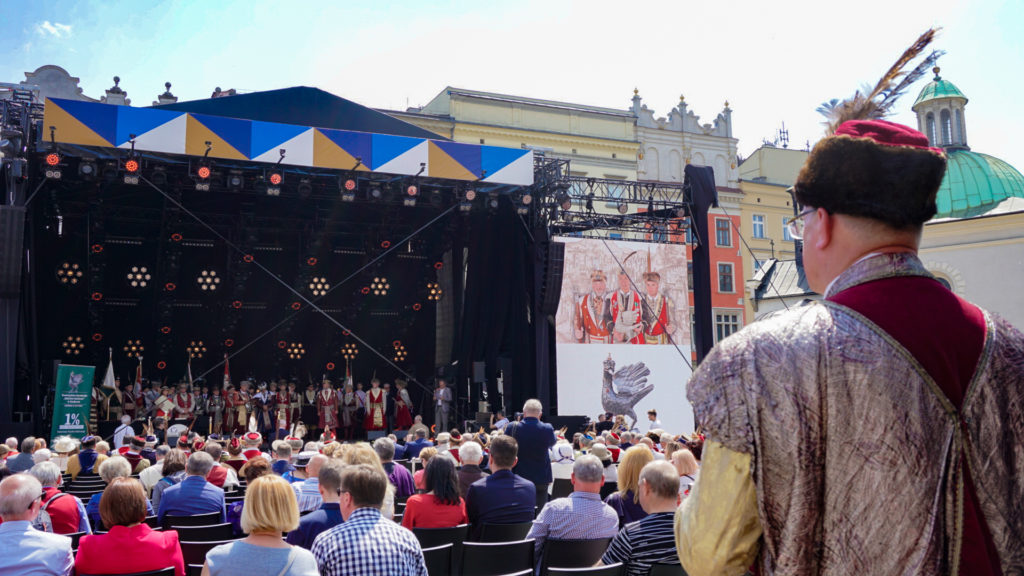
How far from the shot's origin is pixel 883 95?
176cm

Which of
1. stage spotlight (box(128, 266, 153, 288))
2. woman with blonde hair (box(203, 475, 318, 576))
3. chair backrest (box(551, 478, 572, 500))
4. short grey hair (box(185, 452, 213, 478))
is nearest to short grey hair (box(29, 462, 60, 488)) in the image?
short grey hair (box(185, 452, 213, 478))

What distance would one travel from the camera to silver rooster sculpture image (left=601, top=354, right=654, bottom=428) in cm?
1650

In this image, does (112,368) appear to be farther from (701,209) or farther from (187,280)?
(701,209)

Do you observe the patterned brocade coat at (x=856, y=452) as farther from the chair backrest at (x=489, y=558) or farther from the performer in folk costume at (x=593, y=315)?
the performer in folk costume at (x=593, y=315)

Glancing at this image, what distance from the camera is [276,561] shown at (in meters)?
3.05

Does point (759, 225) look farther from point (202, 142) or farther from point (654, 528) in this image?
point (654, 528)

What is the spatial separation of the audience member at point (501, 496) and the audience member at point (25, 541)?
8.53ft

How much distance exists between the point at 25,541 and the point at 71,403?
1152cm

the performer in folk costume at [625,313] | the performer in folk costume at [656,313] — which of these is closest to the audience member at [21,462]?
the performer in folk costume at [625,313]

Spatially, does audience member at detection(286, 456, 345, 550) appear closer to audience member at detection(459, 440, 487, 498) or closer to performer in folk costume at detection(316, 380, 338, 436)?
audience member at detection(459, 440, 487, 498)

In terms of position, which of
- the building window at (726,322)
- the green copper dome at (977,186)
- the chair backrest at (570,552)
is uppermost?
the green copper dome at (977,186)

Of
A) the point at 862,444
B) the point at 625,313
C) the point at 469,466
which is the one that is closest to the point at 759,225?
the point at 625,313

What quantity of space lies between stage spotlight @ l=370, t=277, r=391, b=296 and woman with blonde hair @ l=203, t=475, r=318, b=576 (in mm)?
16499

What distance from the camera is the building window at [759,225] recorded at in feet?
113
